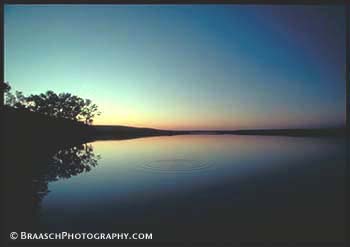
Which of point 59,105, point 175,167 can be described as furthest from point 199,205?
point 59,105

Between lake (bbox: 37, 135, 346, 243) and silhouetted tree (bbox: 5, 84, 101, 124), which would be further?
silhouetted tree (bbox: 5, 84, 101, 124)

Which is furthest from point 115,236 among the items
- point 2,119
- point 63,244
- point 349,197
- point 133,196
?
point 133,196

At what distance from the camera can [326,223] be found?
4.01 m

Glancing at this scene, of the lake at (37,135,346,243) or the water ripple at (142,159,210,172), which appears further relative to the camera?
the water ripple at (142,159,210,172)

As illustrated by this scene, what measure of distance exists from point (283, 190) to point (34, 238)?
5.36 meters

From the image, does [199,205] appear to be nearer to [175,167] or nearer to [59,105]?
[175,167]

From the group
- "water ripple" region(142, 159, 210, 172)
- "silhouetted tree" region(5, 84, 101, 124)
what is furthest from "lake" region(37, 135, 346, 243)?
"silhouetted tree" region(5, 84, 101, 124)

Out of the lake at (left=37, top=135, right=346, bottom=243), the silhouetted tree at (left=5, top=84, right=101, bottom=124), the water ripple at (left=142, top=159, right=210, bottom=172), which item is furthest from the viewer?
the silhouetted tree at (left=5, top=84, right=101, bottom=124)

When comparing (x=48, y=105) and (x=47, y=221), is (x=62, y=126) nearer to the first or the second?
(x=48, y=105)

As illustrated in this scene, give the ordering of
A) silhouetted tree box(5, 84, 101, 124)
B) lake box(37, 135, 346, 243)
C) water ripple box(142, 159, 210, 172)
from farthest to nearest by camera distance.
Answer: silhouetted tree box(5, 84, 101, 124) → water ripple box(142, 159, 210, 172) → lake box(37, 135, 346, 243)

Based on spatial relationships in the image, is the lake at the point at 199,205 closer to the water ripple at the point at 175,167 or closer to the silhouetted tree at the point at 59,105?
the water ripple at the point at 175,167

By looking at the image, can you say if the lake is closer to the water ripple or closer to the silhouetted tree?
the water ripple

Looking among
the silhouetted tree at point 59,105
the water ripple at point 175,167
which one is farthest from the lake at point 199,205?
the silhouetted tree at point 59,105

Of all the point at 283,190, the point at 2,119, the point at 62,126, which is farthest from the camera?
the point at 62,126
